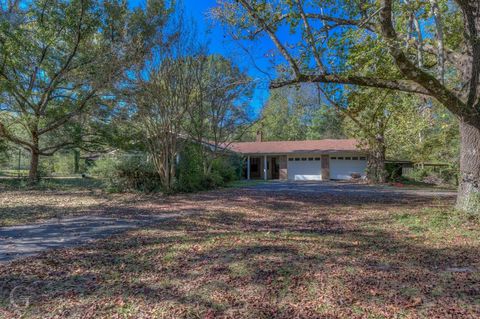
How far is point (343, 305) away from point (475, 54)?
22.7 ft

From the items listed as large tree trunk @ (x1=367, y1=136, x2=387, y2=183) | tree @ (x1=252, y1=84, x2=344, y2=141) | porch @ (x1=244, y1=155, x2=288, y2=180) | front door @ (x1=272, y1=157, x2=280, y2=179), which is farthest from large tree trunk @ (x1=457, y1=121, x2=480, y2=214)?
tree @ (x1=252, y1=84, x2=344, y2=141)

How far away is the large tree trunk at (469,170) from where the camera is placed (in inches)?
288

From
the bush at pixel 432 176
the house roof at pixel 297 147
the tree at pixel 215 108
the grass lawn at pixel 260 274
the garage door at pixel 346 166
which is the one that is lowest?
the grass lawn at pixel 260 274

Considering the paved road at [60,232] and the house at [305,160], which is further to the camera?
the house at [305,160]

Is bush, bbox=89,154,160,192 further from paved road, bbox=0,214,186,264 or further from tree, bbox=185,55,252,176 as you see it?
paved road, bbox=0,214,186,264

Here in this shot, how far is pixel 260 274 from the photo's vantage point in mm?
3951

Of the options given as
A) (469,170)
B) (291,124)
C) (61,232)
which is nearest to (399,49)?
(469,170)

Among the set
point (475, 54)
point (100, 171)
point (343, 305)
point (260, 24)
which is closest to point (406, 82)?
point (475, 54)

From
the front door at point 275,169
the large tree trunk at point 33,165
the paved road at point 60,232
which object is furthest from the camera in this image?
the front door at point 275,169

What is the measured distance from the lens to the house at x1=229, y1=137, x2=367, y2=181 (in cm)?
2481

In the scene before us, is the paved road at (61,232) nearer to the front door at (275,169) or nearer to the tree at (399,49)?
the tree at (399,49)

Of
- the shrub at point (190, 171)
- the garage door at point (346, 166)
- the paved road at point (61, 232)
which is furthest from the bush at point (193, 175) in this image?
the garage door at point (346, 166)

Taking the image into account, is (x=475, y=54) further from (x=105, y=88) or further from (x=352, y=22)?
(x=105, y=88)

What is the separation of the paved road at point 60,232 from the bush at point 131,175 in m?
5.55
